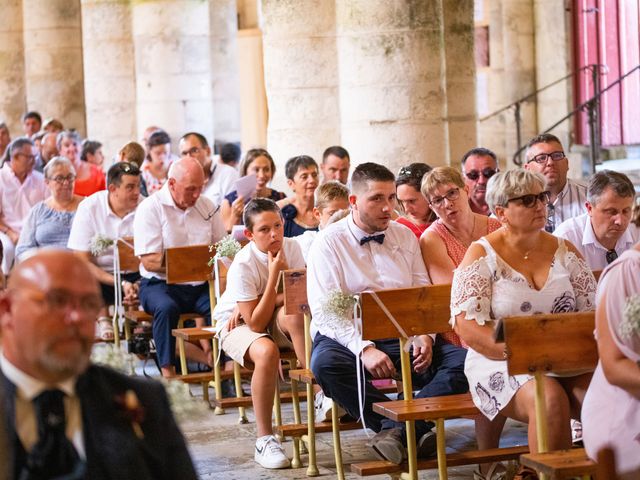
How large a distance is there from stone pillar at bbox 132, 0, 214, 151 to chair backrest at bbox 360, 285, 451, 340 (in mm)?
10983

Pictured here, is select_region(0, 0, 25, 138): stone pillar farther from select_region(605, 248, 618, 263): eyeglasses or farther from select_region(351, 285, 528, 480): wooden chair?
select_region(351, 285, 528, 480): wooden chair

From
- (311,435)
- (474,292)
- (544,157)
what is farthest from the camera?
(544,157)

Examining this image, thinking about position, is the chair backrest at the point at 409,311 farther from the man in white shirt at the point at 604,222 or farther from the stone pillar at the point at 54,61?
the stone pillar at the point at 54,61

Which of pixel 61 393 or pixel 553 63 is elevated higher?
pixel 553 63

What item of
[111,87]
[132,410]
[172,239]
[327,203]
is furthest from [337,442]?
[111,87]

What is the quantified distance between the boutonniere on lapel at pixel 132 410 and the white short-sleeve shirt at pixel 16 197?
9.81m

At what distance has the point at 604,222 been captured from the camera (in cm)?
721

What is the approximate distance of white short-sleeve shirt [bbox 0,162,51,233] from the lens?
13109 mm

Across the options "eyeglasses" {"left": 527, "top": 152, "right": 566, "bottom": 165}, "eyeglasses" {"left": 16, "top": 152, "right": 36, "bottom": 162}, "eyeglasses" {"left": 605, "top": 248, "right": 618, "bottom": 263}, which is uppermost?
"eyeglasses" {"left": 16, "top": 152, "right": 36, "bottom": 162}

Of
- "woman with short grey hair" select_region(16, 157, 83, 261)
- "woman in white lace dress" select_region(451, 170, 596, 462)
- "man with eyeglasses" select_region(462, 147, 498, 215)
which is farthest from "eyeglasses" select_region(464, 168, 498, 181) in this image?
"woman with short grey hair" select_region(16, 157, 83, 261)

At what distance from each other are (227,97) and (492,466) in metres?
17.8

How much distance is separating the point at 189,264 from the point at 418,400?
3314 millimetres

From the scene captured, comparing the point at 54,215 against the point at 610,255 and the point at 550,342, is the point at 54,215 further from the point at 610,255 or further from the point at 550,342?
the point at 550,342

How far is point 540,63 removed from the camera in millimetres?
20312
